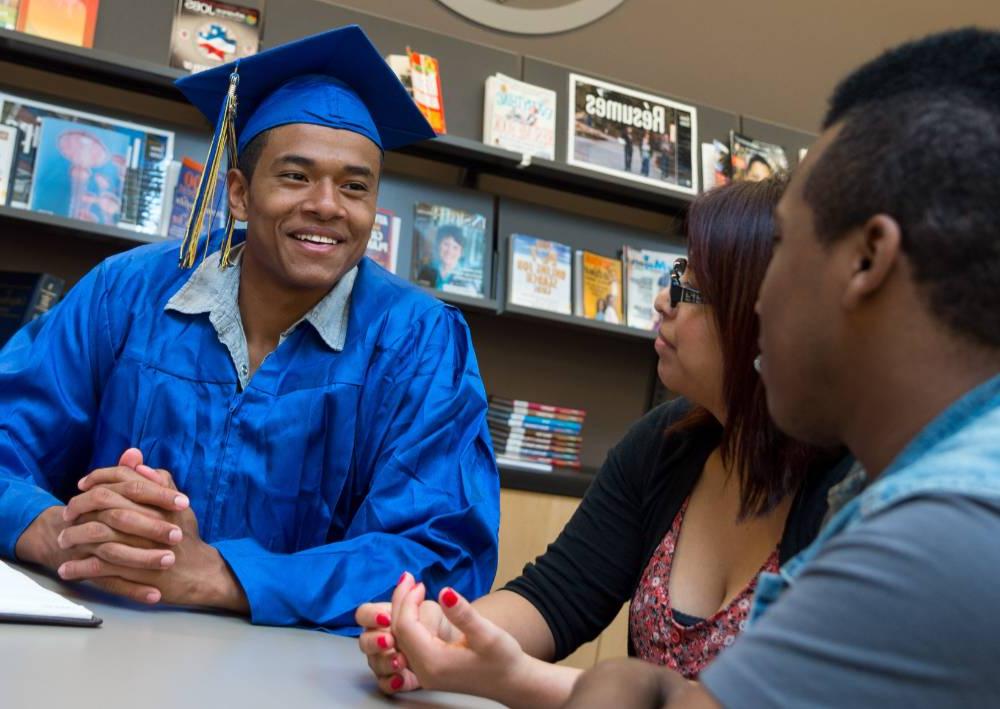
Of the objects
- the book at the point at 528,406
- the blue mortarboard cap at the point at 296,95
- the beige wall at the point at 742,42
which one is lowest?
the book at the point at 528,406

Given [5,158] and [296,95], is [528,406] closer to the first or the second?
[5,158]

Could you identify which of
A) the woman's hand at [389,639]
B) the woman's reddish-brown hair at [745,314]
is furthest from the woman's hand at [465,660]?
the woman's reddish-brown hair at [745,314]

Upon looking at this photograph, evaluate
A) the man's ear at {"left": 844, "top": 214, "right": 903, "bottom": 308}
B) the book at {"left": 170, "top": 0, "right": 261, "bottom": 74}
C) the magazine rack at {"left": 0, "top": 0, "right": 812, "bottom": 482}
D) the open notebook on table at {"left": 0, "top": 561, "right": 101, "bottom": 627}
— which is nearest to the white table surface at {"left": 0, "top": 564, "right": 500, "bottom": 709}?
the open notebook on table at {"left": 0, "top": 561, "right": 101, "bottom": 627}

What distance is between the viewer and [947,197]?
0.61 meters

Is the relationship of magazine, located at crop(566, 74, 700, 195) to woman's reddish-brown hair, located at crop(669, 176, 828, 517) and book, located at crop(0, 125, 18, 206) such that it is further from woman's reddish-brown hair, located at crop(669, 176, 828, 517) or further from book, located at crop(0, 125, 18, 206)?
woman's reddish-brown hair, located at crop(669, 176, 828, 517)

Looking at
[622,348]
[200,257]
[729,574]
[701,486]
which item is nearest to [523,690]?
[729,574]

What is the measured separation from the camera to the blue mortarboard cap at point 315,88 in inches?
67.4

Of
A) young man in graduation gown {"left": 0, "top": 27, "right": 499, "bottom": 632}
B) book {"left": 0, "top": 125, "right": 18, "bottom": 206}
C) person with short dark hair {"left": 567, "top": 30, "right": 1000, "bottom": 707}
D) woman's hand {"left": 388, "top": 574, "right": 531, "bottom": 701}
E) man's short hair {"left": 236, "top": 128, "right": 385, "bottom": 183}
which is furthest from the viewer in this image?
book {"left": 0, "top": 125, "right": 18, "bottom": 206}

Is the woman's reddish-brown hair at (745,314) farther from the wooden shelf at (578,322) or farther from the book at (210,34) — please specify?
the book at (210,34)

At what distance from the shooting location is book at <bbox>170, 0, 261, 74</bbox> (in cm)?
A: 299

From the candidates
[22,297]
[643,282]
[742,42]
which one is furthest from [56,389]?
[742,42]

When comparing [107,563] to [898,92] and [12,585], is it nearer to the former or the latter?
[12,585]

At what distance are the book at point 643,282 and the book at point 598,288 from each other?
0.03 meters

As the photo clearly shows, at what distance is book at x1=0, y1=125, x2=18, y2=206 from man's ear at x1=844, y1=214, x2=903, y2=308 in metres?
2.58
